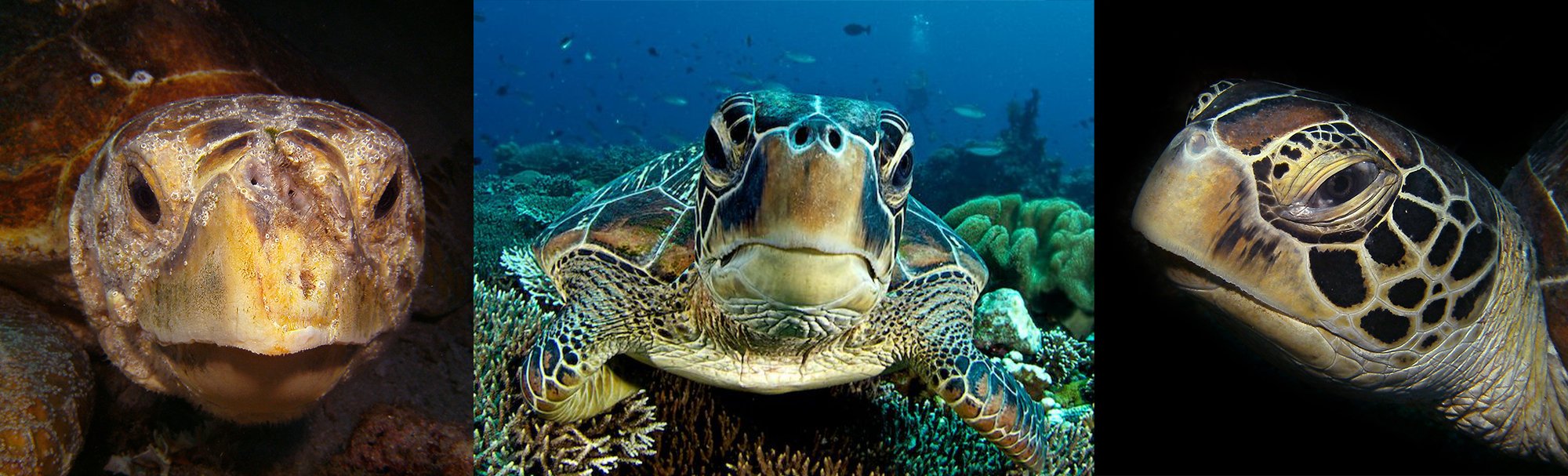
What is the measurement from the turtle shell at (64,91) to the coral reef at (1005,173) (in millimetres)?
7549

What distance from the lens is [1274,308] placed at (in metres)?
1.30

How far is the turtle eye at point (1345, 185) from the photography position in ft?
4.21

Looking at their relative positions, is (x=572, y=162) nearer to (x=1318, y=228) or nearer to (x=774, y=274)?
(x=774, y=274)

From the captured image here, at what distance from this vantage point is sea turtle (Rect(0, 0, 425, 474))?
3.02 feet

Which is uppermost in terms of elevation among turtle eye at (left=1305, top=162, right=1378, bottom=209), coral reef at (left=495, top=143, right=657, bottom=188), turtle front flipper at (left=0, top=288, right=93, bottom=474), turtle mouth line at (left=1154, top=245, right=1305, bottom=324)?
turtle eye at (left=1305, top=162, right=1378, bottom=209)

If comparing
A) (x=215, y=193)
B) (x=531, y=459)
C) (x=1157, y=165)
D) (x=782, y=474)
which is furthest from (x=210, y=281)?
(x=1157, y=165)

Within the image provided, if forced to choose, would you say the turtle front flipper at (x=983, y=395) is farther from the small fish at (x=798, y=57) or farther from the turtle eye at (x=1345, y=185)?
the small fish at (x=798, y=57)

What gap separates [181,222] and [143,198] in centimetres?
15

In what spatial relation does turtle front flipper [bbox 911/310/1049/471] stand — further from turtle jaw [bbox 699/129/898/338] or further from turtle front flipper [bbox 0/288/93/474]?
turtle front flipper [bbox 0/288/93/474]

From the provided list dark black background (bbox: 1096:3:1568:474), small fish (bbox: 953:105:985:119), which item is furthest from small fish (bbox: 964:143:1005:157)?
dark black background (bbox: 1096:3:1568:474)

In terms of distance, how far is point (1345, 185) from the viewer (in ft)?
4.25

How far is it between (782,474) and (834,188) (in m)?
1.01

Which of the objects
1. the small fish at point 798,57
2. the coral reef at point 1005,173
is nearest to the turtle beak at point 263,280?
the coral reef at point 1005,173

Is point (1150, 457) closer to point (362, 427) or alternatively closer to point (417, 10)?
point (362, 427)
